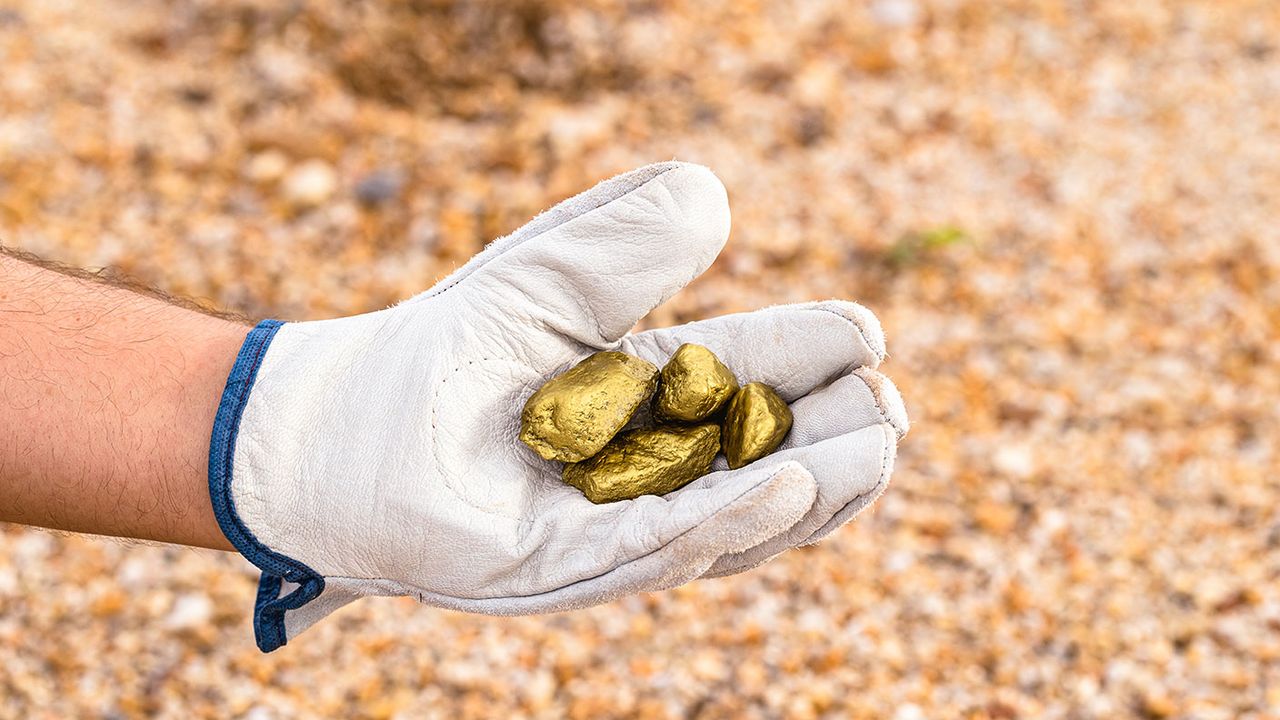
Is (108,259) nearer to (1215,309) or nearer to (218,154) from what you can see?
(218,154)

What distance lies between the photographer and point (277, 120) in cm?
425

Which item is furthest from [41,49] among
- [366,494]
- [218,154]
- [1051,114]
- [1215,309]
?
[1215,309]

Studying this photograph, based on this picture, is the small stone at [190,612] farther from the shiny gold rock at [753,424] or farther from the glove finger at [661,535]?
the shiny gold rock at [753,424]

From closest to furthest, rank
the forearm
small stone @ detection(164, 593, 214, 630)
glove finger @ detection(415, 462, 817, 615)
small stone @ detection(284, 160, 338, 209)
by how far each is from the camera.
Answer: glove finger @ detection(415, 462, 817, 615)
the forearm
small stone @ detection(164, 593, 214, 630)
small stone @ detection(284, 160, 338, 209)

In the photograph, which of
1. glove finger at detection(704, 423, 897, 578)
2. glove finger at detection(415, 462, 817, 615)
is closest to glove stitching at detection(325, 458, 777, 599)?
glove finger at detection(415, 462, 817, 615)

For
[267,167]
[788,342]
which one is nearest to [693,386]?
[788,342]

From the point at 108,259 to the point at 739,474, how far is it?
8.97ft

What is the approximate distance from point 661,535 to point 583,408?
292mm

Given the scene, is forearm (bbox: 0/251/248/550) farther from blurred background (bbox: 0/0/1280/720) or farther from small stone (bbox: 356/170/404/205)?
small stone (bbox: 356/170/404/205)

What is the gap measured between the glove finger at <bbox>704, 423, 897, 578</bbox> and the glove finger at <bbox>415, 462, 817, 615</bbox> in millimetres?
71

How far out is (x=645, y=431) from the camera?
2.31m

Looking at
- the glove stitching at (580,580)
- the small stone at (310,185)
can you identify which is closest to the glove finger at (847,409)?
the glove stitching at (580,580)

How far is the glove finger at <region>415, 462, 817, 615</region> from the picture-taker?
1.95 m

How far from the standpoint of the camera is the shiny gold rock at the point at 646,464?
2.20 m
